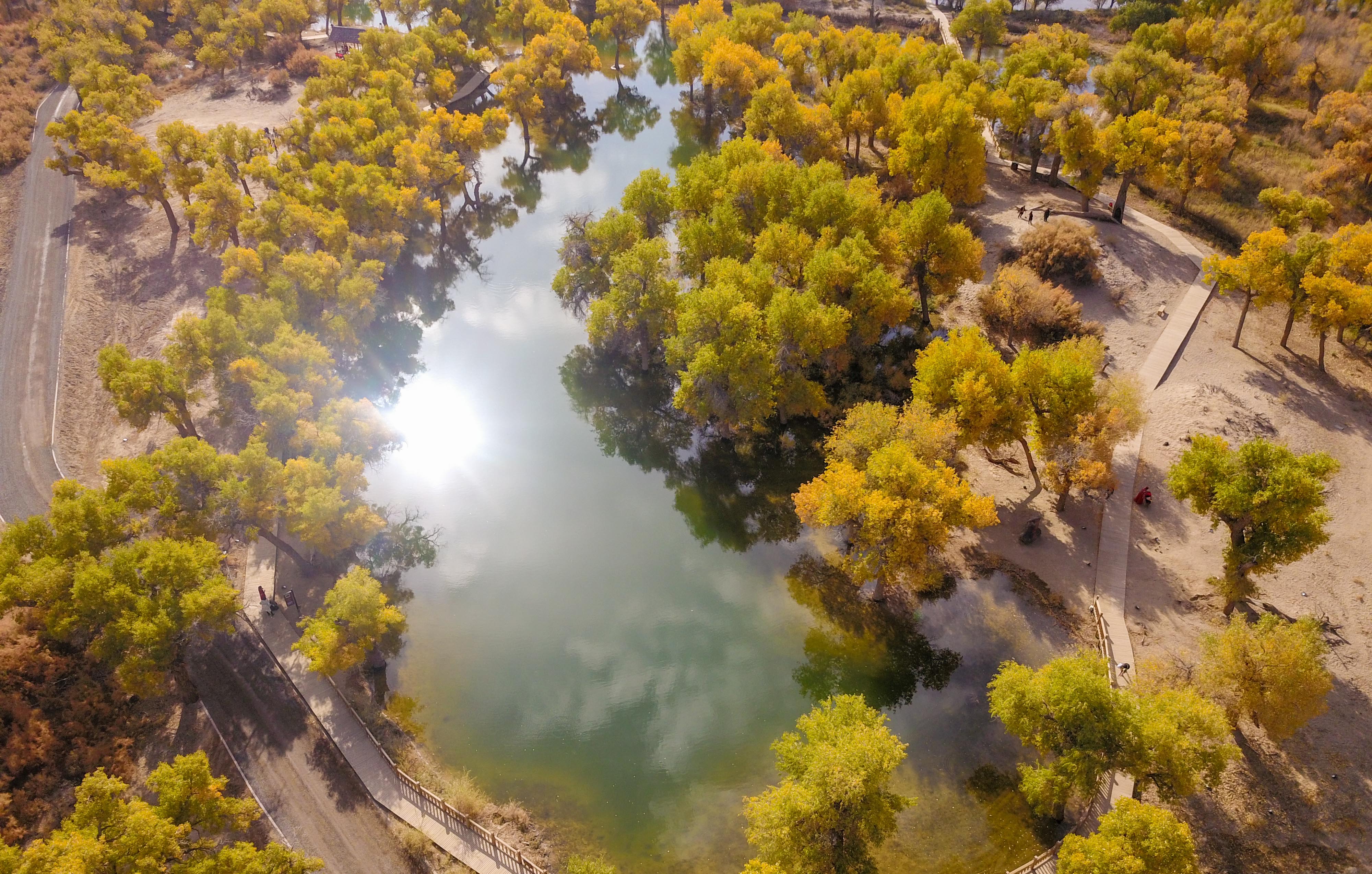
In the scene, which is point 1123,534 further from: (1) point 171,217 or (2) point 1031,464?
(1) point 171,217

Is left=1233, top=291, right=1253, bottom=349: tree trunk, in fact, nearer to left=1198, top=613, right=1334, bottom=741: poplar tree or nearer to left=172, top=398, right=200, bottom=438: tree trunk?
left=1198, top=613, right=1334, bottom=741: poplar tree

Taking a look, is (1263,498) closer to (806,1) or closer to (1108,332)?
(1108,332)

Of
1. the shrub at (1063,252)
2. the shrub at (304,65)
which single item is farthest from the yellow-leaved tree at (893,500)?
the shrub at (304,65)

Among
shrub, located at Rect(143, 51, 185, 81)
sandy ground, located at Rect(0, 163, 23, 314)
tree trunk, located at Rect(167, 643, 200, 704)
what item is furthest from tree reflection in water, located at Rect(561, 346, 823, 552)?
shrub, located at Rect(143, 51, 185, 81)

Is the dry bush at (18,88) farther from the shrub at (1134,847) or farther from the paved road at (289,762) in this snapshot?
the shrub at (1134,847)

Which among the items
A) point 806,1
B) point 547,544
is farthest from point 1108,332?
point 806,1

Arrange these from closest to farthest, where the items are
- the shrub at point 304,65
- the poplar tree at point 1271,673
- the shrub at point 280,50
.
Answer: the poplar tree at point 1271,673 → the shrub at point 304,65 → the shrub at point 280,50
